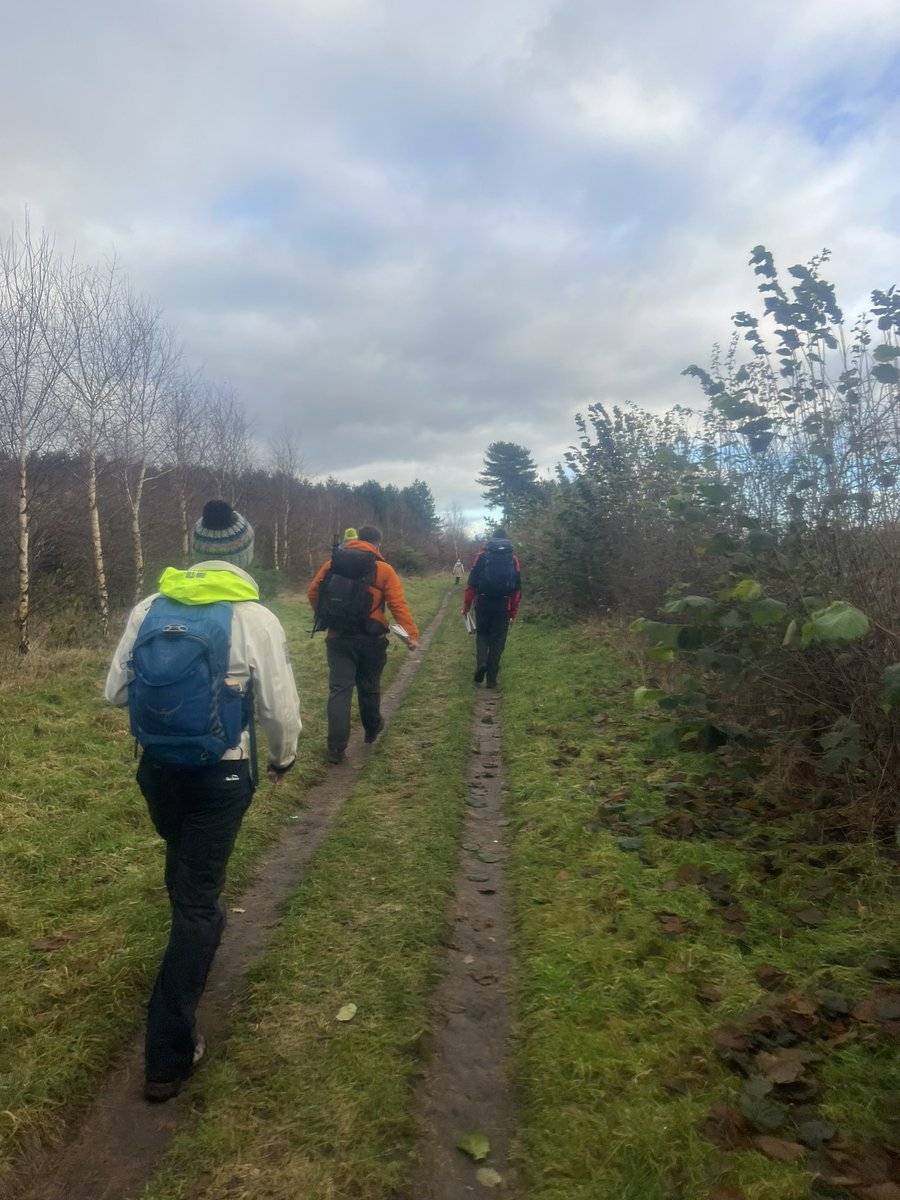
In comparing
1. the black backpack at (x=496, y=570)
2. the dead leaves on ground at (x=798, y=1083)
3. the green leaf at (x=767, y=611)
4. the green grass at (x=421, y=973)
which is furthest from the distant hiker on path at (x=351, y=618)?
the dead leaves on ground at (x=798, y=1083)

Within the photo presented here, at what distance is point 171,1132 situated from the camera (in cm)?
265

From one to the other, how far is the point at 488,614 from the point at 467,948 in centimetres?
668

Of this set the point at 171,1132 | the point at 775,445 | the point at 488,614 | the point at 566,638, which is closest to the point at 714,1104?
the point at 171,1132

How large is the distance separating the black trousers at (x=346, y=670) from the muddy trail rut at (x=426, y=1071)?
1.74 meters

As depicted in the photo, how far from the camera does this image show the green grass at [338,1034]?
8.13ft

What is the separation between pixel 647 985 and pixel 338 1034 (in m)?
1.42

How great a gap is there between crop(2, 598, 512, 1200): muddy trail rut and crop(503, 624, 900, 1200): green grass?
15cm

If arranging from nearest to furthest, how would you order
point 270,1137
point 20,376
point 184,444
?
1. point 270,1137
2. point 20,376
3. point 184,444

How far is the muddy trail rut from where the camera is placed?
8.14 feet

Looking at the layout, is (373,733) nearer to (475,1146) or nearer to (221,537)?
(221,537)

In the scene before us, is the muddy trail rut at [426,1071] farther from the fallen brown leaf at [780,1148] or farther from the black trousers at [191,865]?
the fallen brown leaf at [780,1148]

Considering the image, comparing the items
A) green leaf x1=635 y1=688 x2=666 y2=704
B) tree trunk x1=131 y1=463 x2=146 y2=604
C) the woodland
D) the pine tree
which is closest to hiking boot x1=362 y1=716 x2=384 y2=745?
the woodland

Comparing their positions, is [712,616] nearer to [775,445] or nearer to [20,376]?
[775,445]

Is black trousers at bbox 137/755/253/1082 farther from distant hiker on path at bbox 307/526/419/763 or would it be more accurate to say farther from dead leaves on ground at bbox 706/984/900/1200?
distant hiker on path at bbox 307/526/419/763
